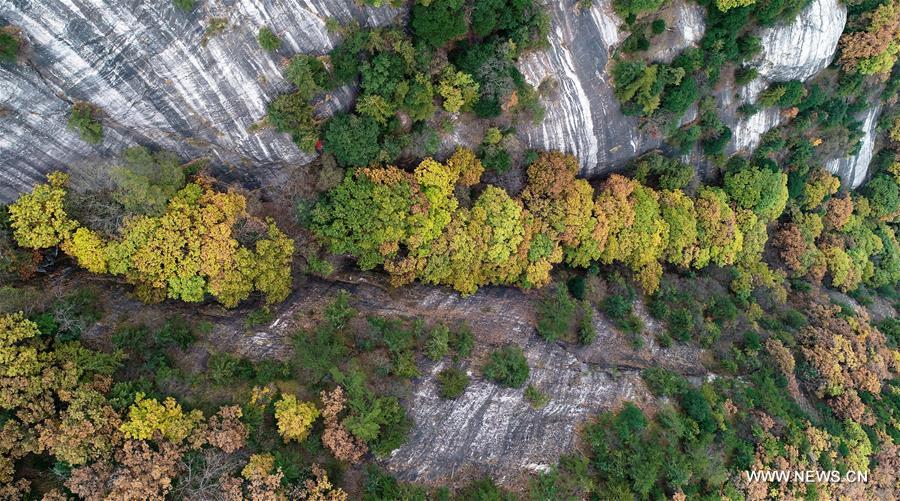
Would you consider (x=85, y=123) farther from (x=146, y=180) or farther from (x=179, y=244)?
(x=179, y=244)

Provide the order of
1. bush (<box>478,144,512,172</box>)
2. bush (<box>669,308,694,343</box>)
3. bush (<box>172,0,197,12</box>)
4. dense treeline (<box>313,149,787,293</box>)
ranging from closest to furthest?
bush (<box>172,0,197,12</box>) < dense treeline (<box>313,149,787,293</box>) < bush (<box>478,144,512,172</box>) < bush (<box>669,308,694,343</box>)

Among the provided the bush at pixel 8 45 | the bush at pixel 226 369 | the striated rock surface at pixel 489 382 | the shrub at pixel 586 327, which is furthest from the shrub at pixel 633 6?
the bush at pixel 8 45

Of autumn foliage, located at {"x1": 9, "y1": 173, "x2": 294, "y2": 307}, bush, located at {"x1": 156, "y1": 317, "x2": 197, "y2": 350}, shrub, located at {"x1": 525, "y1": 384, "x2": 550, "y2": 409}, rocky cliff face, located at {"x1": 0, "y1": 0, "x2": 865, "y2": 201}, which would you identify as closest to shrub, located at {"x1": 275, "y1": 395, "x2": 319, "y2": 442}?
bush, located at {"x1": 156, "y1": 317, "x2": 197, "y2": 350}

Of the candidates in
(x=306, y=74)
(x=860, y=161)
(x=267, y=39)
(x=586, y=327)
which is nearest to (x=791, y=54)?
(x=860, y=161)

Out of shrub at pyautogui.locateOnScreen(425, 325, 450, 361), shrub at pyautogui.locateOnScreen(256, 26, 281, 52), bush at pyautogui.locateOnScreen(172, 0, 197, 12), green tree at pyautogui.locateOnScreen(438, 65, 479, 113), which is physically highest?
bush at pyautogui.locateOnScreen(172, 0, 197, 12)

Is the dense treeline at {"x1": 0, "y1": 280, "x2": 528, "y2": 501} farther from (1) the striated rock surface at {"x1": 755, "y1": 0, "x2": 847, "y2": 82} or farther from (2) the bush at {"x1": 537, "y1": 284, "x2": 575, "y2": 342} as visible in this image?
(1) the striated rock surface at {"x1": 755, "y1": 0, "x2": 847, "y2": 82}

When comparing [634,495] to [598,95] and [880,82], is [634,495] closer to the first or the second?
[598,95]

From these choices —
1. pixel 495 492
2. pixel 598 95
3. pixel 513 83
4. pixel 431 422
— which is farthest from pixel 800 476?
pixel 513 83
